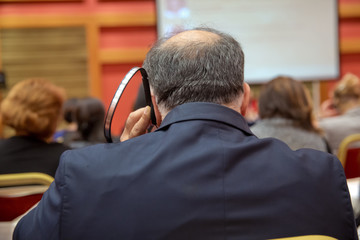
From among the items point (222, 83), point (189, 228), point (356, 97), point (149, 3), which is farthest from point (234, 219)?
point (149, 3)

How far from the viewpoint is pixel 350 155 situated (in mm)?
2361

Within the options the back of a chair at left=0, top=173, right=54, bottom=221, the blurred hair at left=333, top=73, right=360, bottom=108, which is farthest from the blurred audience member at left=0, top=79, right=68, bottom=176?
the blurred hair at left=333, top=73, right=360, bottom=108

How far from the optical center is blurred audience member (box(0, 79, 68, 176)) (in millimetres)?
1896

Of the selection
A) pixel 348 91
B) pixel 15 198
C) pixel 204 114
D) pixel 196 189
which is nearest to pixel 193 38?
pixel 204 114

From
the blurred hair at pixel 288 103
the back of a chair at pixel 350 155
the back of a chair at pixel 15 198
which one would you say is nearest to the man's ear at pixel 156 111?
the back of a chair at pixel 15 198

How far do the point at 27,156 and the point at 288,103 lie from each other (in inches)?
56.0

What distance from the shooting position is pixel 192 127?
938 millimetres

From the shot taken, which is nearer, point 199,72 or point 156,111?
point 199,72

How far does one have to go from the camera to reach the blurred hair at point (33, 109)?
80.3 inches

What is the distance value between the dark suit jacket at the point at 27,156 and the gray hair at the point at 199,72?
1030mm

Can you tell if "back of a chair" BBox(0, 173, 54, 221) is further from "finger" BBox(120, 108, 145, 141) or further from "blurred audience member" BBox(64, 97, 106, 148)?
"blurred audience member" BBox(64, 97, 106, 148)

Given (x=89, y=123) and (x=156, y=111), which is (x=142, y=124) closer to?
(x=156, y=111)

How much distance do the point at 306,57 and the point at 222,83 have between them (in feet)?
15.4

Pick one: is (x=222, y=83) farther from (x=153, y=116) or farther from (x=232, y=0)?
(x=232, y=0)
